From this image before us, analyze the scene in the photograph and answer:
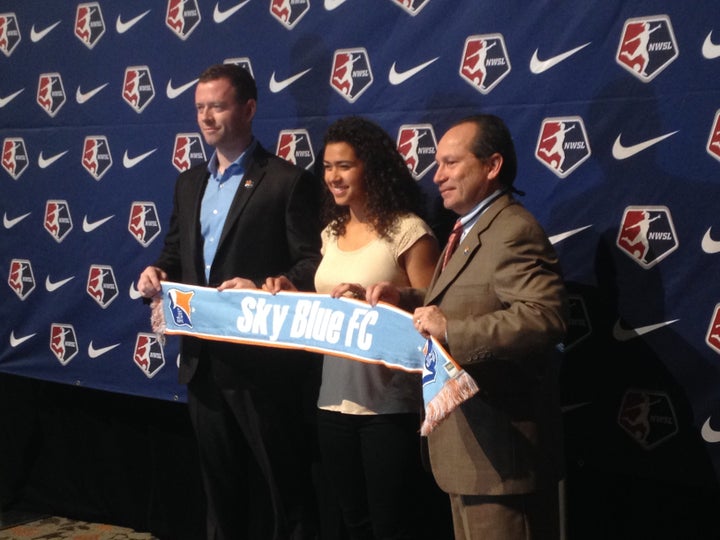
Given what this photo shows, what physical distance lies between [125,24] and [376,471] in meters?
2.36

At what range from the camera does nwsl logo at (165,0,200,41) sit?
3715mm

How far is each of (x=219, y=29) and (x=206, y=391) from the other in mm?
1523

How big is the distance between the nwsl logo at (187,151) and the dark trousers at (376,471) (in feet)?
4.67

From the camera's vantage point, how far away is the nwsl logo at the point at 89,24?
13.1 ft

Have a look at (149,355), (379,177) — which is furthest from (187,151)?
(379,177)

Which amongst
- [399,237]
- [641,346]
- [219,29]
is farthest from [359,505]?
[219,29]

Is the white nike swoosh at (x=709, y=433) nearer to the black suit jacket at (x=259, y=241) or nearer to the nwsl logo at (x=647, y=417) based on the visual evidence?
the nwsl logo at (x=647, y=417)

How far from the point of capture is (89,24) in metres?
4.02

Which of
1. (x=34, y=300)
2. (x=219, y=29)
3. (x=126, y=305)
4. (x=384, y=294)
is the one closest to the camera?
(x=384, y=294)

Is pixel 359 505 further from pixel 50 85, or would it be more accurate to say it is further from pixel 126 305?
pixel 50 85

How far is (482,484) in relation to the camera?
2215 mm

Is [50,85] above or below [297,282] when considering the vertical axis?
above

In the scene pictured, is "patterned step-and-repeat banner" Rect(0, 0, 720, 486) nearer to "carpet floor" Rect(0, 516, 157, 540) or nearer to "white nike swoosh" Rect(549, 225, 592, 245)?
"white nike swoosh" Rect(549, 225, 592, 245)

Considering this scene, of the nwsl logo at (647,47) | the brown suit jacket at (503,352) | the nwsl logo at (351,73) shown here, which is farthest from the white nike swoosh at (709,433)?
the nwsl logo at (351,73)
